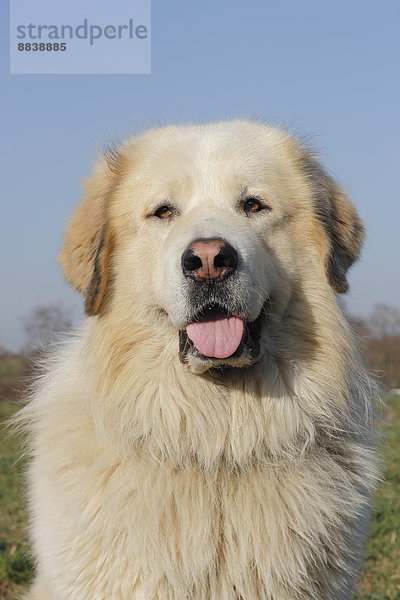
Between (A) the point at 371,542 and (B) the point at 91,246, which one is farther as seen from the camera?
(A) the point at 371,542

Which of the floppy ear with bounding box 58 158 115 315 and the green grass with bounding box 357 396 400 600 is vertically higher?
the floppy ear with bounding box 58 158 115 315

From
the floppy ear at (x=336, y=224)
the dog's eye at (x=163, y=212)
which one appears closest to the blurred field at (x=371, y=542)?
the floppy ear at (x=336, y=224)

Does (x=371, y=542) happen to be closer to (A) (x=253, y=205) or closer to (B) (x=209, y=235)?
(A) (x=253, y=205)

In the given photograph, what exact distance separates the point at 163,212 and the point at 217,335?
2.55 ft

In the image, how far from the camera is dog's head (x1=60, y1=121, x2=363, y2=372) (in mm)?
3475

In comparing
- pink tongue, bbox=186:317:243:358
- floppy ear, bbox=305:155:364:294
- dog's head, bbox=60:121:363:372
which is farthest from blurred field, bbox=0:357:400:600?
pink tongue, bbox=186:317:243:358

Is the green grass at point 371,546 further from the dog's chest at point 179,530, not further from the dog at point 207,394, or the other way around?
the dog's chest at point 179,530

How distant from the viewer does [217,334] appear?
3543 mm

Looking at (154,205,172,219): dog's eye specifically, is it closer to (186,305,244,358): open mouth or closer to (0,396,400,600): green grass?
(186,305,244,358): open mouth

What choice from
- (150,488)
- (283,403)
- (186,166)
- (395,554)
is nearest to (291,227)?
(186,166)

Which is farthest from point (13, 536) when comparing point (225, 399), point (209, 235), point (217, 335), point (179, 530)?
point (209, 235)

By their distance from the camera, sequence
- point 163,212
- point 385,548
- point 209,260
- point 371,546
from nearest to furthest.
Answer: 1. point 209,260
2. point 163,212
3. point 385,548
4. point 371,546

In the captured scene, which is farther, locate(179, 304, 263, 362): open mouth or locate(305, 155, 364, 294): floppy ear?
locate(305, 155, 364, 294): floppy ear

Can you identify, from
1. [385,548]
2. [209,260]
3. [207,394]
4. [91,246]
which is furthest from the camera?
[385,548]
